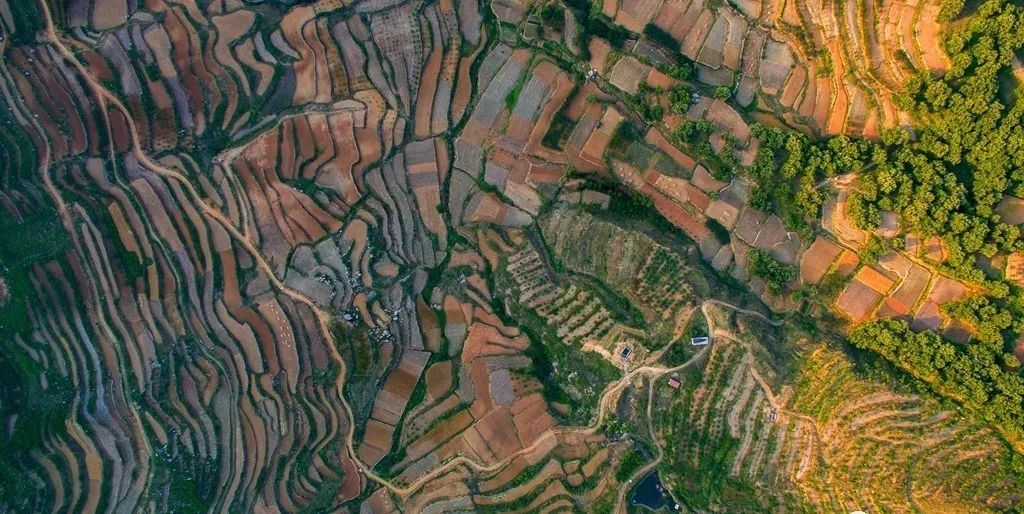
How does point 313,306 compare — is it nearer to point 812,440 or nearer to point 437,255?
point 437,255

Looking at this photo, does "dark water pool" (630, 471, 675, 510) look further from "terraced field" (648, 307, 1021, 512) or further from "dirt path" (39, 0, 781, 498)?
"dirt path" (39, 0, 781, 498)

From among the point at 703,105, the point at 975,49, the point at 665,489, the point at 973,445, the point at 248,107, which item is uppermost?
the point at 975,49

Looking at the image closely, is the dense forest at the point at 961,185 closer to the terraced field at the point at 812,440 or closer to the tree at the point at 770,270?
the terraced field at the point at 812,440

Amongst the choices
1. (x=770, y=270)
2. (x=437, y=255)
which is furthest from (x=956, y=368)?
(x=437, y=255)

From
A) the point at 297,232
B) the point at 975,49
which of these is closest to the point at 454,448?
the point at 297,232

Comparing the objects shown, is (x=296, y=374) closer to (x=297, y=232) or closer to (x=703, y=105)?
(x=297, y=232)
